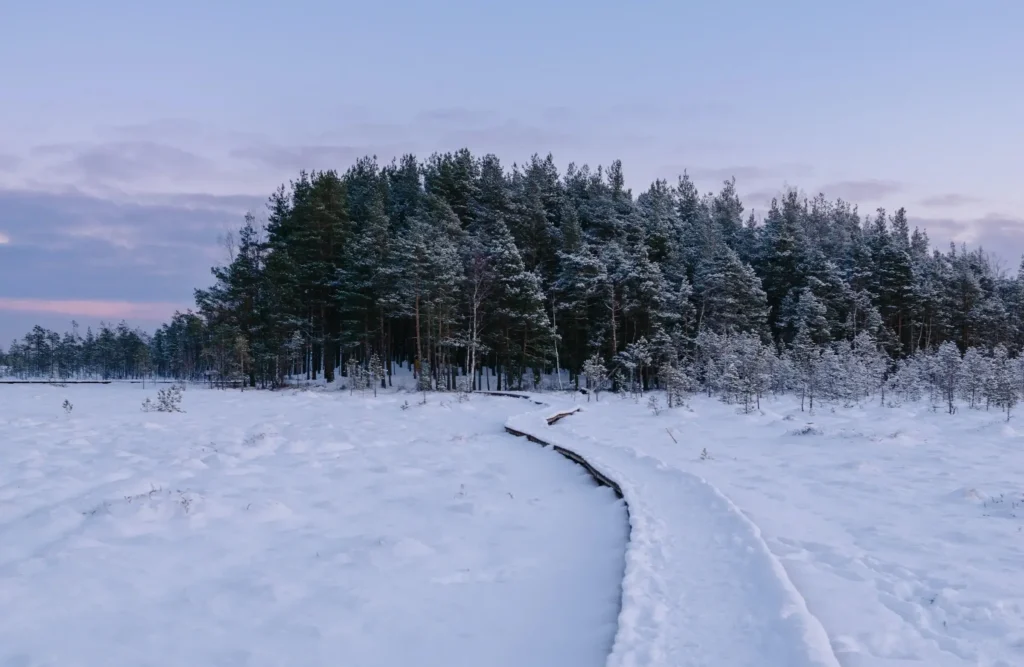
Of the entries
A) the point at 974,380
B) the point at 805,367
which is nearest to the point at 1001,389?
the point at 974,380

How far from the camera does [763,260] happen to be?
60.2 metres

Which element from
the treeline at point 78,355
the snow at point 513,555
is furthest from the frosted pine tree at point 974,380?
the treeline at point 78,355

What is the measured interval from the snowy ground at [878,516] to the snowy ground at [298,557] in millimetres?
1212

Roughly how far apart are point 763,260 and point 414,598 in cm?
6027

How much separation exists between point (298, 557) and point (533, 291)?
115 ft

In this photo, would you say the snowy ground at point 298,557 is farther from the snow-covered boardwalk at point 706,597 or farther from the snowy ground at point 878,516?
the snowy ground at point 878,516

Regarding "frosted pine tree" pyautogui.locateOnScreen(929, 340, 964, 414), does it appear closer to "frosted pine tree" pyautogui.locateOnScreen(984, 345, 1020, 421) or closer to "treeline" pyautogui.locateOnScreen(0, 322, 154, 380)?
"frosted pine tree" pyautogui.locateOnScreen(984, 345, 1020, 421)

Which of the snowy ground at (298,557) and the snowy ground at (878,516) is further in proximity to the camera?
the snowy ground at (298,557)

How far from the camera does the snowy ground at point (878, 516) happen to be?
220 inches

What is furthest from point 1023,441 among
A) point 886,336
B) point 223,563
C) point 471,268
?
point 886,336

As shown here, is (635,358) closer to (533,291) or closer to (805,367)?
(533,291)

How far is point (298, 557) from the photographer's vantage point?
8.23 meters

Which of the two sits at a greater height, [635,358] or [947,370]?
[635,358]

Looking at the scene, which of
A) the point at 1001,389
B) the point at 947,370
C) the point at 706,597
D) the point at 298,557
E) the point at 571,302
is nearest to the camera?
the point at 706,597
